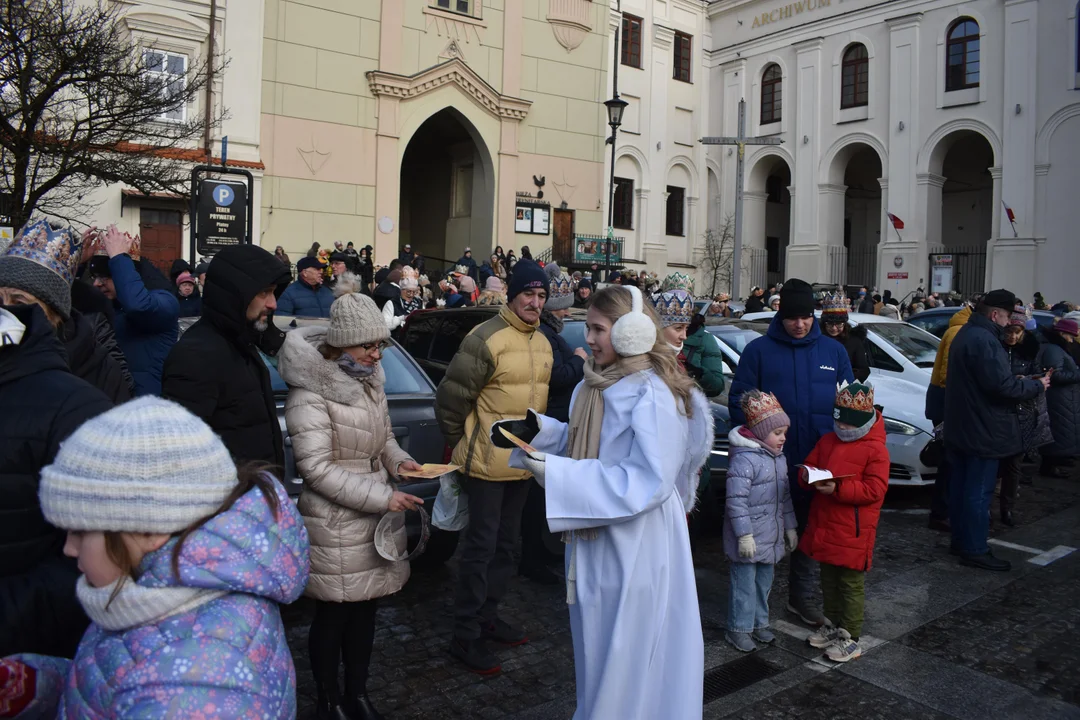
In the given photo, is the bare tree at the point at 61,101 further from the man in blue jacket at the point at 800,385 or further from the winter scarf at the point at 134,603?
the winter scarf at the point at 134,603

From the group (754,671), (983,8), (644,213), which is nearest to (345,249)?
(644,213)

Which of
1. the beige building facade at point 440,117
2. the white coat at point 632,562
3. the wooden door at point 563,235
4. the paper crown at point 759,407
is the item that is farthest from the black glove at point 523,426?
the wooden door at point 563,235

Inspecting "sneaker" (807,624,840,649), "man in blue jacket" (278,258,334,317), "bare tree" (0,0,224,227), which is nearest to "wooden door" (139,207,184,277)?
"bare tree" (0,0,224,227)

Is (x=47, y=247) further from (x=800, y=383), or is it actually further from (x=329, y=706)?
(x=800, y=383)

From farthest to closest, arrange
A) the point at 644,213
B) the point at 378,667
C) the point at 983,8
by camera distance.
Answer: the point at 644,213 < the point at 983,8 < the point at 378,667

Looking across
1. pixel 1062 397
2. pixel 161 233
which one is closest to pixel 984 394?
pixel 1062 397

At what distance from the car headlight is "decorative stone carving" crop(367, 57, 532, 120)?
1892 cm

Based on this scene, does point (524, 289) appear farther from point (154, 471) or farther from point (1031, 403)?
point (1031, 403)

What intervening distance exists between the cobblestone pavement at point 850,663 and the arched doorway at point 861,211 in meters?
32.7

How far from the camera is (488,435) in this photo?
178 inches

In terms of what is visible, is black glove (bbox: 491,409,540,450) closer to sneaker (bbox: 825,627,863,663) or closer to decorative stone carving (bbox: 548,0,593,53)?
sneaker (bbox: 825,627,863,663)

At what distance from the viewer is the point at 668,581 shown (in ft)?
10.0

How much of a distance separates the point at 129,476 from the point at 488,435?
2.98 metres

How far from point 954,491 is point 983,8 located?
2825cm
